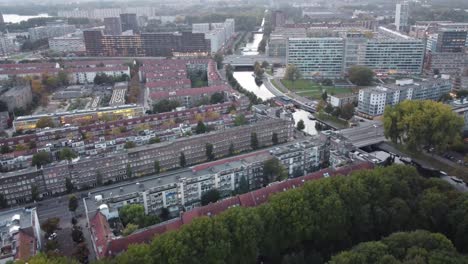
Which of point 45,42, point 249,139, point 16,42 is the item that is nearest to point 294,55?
point 249,139

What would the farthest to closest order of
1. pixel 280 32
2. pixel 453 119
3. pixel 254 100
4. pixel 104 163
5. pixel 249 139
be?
pixel 280 32
pixel 254 100
pixel 249 139
pixel 453 119
pixel 104 163

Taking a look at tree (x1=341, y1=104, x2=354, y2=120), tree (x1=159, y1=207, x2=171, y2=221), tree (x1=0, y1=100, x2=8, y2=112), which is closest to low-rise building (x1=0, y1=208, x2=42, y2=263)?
tree (x1=159, y1=207, x2=171, y2=221)

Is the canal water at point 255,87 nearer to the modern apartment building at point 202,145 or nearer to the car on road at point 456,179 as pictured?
the modern apartment building at point 202,145

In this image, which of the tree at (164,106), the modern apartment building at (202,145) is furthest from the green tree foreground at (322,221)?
the tree at (164,106)

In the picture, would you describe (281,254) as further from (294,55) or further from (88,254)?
(294,55)

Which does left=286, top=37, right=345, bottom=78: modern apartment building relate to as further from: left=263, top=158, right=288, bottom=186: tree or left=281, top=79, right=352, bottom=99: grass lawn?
left=263, top=158, right=288, bottom=186: tree
